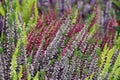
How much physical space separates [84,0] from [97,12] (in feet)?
2.11

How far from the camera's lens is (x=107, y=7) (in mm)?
2660

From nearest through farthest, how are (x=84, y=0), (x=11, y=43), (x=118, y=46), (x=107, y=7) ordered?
(x=11, y=43)
(x=118, y=46)
(x=107, y=7)
(x=84, y=0)

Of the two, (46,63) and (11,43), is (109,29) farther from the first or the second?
(11,43)

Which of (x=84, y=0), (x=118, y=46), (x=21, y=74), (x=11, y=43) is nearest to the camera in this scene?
(x=21, y=74)

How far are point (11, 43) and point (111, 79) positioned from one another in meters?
0.49

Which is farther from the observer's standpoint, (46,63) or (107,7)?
(107,7)

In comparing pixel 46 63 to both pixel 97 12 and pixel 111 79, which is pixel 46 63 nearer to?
pixel 111 79

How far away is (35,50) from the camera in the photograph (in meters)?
1.68

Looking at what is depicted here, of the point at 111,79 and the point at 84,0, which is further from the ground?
the point at 84,0

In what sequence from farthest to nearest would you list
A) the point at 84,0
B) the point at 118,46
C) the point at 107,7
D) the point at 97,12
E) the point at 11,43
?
the point at 84,0 → the point at 107,7 → the point at 97,12 → the point at 118,46 → the point at 11,43

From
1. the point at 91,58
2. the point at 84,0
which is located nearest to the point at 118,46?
the point at 91,58

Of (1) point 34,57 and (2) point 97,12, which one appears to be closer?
(1) point 34,57

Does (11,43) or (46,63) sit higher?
(11,43)

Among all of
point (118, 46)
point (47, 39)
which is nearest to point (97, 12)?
point (118, 46)
